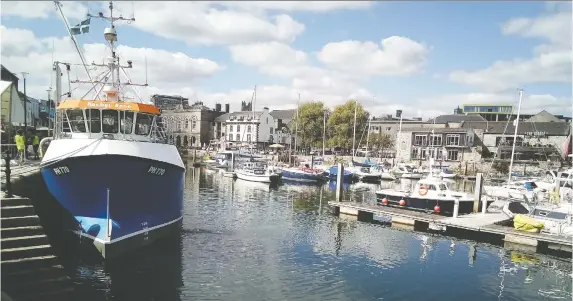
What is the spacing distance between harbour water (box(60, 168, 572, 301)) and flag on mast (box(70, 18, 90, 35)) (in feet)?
37.3

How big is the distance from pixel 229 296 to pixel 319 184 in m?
37.6

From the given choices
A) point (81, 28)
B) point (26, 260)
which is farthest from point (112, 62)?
point (26, 260)

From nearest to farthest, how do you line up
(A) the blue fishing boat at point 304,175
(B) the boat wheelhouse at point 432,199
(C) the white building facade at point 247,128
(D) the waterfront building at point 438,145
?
(B) the boat wheelhouse at point 432,199
(A) the blue fishing boat at point 304,175
(D) the waterfront building at point 438,145
(C) the white building facade at point 247,128

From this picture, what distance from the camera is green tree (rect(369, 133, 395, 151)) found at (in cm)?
9431

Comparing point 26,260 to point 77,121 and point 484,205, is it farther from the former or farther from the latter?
point 484,205

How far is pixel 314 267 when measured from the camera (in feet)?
58.2

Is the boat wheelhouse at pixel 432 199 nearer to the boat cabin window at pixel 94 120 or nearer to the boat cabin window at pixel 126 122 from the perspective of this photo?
the boat cabin window at pixel 126 122

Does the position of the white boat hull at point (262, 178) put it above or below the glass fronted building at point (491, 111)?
below

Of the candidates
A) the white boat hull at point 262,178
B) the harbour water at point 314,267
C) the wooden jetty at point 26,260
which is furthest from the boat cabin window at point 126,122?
the white boat hull at point 262,178

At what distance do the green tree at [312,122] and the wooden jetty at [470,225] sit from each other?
61.5 m

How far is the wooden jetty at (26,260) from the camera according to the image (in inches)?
432

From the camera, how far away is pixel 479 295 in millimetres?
15539

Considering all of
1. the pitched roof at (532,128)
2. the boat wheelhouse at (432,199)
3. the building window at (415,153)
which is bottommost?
the boat wheelhouse at (432,199)

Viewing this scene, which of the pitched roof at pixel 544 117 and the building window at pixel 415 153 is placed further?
the pitched roof at pixel 544 117
